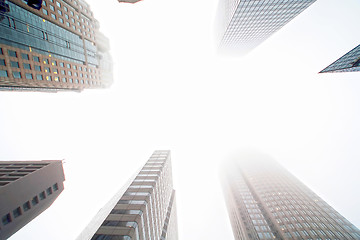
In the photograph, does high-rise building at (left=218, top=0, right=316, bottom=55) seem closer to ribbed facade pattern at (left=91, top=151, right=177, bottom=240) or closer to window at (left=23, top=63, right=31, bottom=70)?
window at (left=23, top=63, right=31, bottom=70)

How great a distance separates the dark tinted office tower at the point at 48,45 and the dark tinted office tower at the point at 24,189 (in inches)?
988

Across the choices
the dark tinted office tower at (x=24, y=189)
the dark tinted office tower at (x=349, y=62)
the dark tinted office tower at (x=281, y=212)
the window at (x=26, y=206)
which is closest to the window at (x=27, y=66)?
the dark tinted office tower at (x=24, y=189)

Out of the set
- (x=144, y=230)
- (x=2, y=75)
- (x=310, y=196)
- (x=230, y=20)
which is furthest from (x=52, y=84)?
(x=310, y=196)

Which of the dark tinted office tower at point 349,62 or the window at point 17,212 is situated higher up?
the dark tinted office tower at point 349,62

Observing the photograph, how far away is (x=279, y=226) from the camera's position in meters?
66.0

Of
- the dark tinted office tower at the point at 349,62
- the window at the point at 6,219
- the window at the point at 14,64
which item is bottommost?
the window at the point at 6,219

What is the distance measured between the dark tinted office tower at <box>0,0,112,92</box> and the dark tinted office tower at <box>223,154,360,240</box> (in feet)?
298

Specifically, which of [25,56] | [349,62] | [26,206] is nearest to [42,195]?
[26,206]

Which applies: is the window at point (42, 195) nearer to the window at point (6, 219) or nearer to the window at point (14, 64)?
the window at point (6, 219)

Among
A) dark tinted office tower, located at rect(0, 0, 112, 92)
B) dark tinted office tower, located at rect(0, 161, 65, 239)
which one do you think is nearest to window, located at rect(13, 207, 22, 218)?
dark tinted office tower, located at rect(0, 161, 65, 239)

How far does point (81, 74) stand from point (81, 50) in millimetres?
8957

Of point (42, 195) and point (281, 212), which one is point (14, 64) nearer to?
point (42, 195)

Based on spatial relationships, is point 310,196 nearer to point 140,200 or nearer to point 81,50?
point 140,200

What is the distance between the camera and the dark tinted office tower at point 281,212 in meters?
61.7
